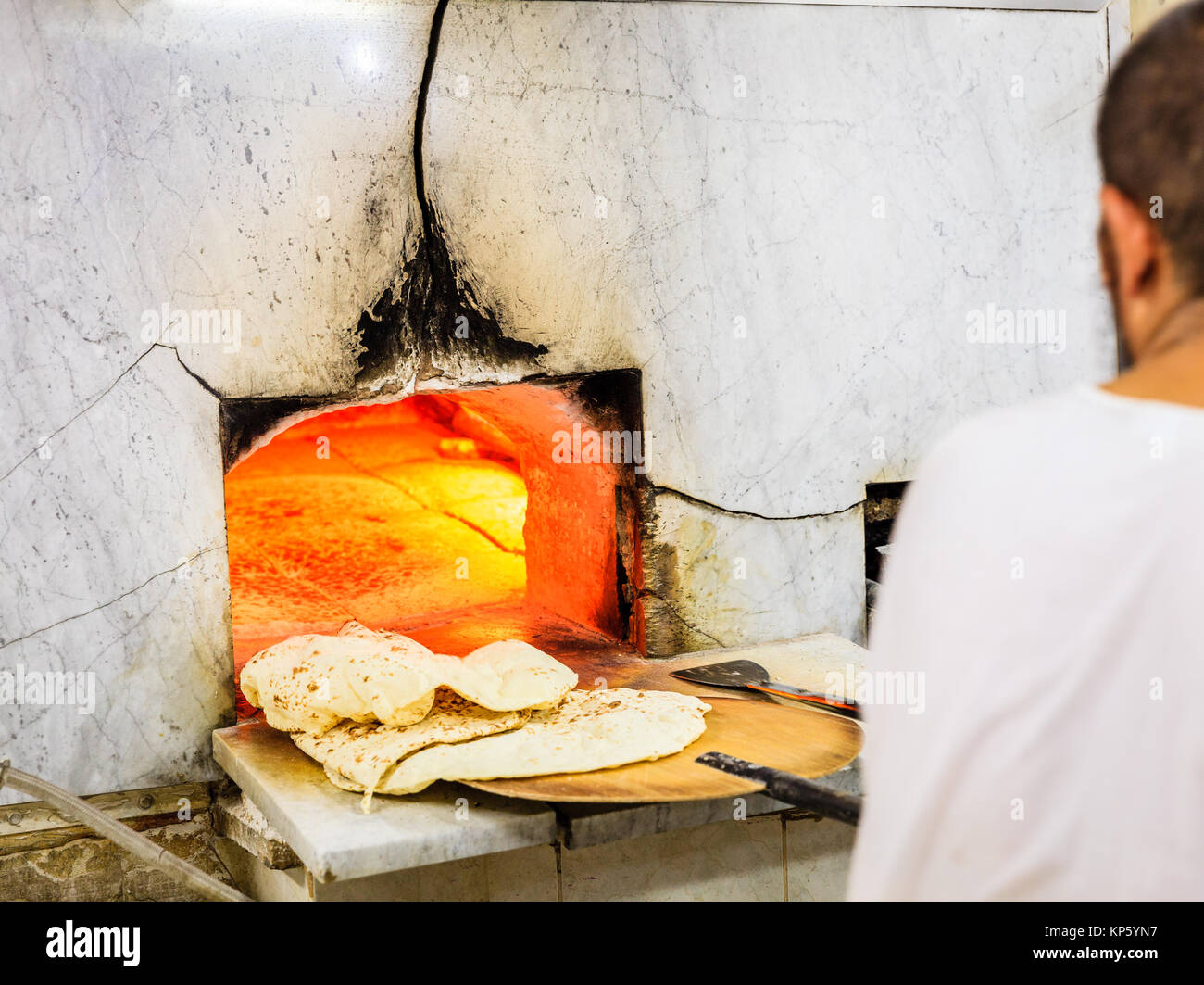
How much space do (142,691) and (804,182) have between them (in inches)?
79.4

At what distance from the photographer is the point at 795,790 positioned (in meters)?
1.83

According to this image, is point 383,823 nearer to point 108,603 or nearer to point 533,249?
point 108,603

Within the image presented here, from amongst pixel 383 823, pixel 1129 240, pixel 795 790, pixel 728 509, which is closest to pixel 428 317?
pixel 728 509

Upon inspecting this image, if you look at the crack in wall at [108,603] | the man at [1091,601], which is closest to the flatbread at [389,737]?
the crack in wall at [108,603]

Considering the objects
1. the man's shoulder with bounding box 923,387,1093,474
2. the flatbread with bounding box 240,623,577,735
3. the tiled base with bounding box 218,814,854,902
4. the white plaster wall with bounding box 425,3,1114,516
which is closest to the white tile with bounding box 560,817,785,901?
the tiled base with bounding box 218,814,854,902

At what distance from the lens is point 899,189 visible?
312cm

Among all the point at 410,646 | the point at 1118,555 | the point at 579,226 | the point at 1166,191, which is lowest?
the point at 410,646

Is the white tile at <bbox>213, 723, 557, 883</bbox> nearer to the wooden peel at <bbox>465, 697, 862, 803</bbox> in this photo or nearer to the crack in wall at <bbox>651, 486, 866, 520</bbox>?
the wooden peel at <bbox>465, 697, 862, 803</bbox>

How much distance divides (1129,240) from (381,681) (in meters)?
1.66

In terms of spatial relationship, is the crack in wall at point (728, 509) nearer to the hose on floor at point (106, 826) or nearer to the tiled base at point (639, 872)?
the tiled base at point (639, 872)

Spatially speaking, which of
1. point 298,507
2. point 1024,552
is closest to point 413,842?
point 1024,552

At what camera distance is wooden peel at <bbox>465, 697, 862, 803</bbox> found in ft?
6.72

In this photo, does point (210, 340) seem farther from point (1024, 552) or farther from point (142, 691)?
point (1024, 552)

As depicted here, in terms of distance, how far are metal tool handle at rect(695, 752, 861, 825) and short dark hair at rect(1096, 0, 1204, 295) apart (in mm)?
983
